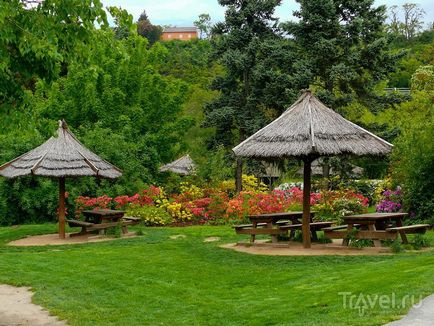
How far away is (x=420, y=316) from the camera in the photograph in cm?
619

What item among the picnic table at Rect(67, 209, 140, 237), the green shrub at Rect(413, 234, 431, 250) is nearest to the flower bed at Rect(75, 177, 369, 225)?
the picnic table at Rect(67, 209, 140, 237)

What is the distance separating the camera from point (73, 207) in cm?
2361

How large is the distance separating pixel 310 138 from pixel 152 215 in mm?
9671

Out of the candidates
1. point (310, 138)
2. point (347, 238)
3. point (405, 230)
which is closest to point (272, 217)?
point (347, 238)

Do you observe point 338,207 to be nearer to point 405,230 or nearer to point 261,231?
point 261,231

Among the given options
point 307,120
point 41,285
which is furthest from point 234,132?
point 41,285

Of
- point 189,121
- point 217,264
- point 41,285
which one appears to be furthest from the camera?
point 189,121

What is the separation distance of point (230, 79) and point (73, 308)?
24.3m

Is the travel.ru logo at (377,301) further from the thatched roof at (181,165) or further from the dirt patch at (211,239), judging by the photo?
the thatched roof at (181,165)

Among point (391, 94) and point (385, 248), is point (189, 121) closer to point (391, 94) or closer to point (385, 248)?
point (391, 94)

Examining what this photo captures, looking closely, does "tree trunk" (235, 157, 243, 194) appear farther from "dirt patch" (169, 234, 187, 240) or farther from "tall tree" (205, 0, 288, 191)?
"dirt patch" (169, 234, 187, 240)

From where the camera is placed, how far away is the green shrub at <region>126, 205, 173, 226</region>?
2202 cm

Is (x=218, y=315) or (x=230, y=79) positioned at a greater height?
(x=230, y=79)

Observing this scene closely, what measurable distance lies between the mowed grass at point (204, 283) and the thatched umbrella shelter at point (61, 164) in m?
2.33
